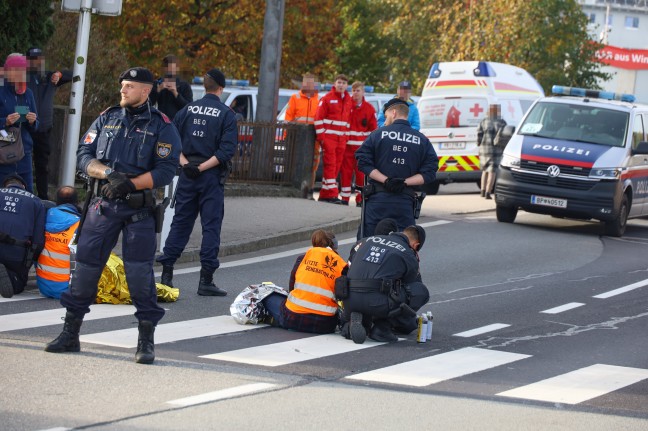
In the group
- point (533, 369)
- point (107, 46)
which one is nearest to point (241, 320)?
point (533, 369)

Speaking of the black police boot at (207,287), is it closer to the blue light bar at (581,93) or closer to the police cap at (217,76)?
the police cap at (217,76)

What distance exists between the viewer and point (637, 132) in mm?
18891

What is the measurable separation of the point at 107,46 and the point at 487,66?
8.28m

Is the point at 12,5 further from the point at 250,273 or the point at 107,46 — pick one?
the point at 250,273

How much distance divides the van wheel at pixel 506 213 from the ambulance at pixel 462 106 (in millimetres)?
4762

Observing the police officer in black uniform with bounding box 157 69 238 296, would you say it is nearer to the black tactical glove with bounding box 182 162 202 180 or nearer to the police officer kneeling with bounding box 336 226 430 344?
the black tactical glove with bounding box 182 162 202 180

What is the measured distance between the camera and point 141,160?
8398 mm

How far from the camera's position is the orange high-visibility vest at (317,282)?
9.74 m

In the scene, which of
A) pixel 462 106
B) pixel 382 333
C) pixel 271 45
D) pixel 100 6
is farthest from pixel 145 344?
pixel 462 106

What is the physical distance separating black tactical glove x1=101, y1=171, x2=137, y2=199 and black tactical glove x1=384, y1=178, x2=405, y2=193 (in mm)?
3303

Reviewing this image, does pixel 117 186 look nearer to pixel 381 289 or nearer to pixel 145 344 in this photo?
pixel 145 344

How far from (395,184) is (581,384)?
3.06 meters

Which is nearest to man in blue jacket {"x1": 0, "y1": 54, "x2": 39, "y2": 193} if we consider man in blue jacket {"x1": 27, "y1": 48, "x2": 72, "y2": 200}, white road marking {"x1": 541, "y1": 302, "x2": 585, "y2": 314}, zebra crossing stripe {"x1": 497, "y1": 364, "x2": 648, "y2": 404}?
man in blue jacket {"x1": 27, "y1": 48, "x2": 72, "y2": 200}

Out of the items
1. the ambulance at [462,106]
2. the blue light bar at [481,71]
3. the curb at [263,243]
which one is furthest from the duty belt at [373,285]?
the blue light bar at [481,71]
